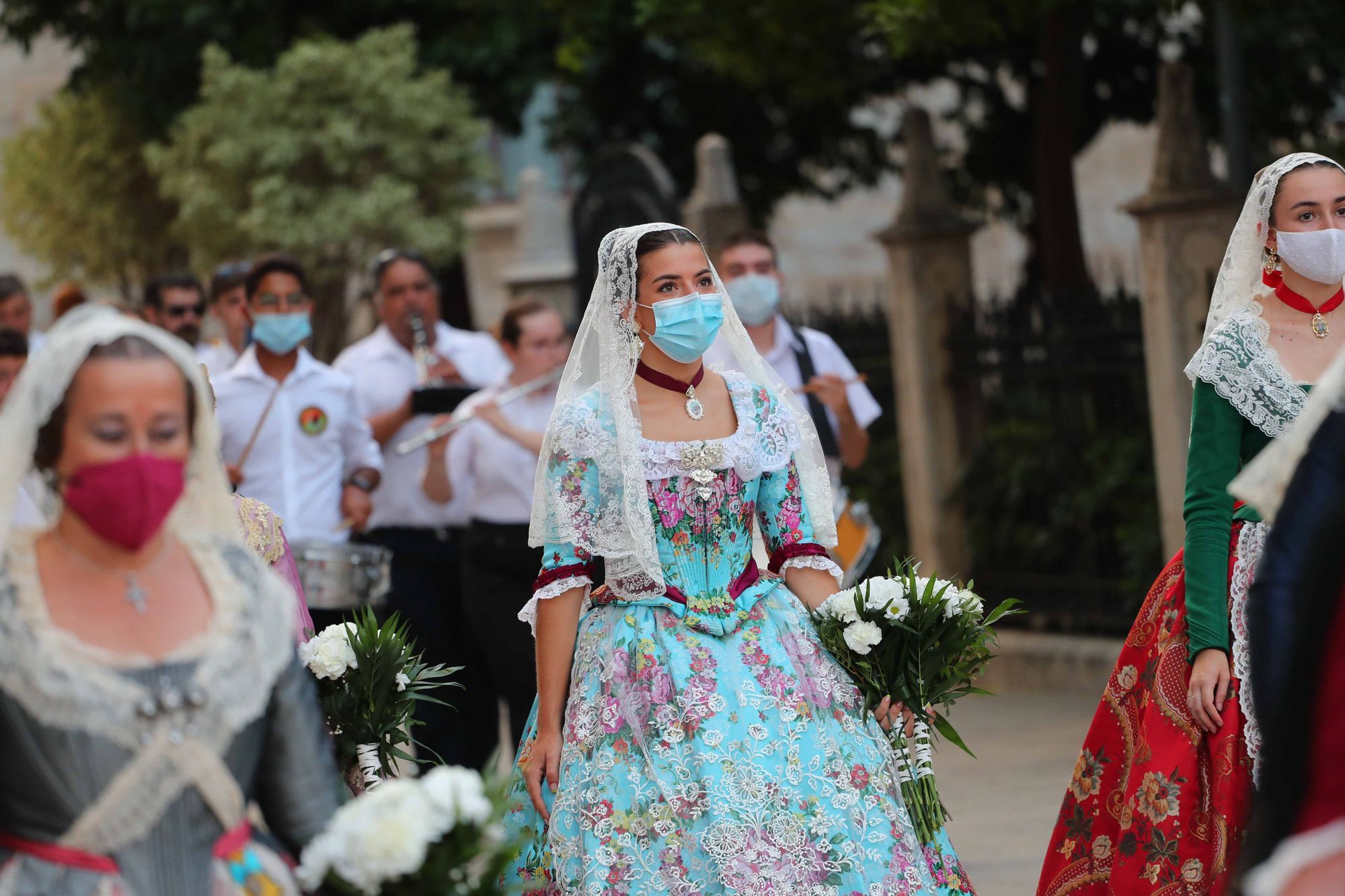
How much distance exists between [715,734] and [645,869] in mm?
342

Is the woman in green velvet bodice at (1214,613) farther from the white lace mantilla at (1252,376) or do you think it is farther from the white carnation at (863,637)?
the white carnation at (863,637)

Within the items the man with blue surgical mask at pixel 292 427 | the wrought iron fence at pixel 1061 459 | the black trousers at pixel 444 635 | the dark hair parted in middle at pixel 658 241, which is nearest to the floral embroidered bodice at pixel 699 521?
the dark hair parted in middle at pixel 658 241

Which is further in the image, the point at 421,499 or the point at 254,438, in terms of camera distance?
the point at 421,499

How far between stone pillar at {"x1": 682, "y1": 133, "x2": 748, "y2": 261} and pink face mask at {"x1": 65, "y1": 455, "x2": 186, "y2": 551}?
34.3 ft

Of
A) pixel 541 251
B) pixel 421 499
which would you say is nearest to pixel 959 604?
pixel 421 499

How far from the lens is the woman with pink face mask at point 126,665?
9.92ft

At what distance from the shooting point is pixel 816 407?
7.86 m

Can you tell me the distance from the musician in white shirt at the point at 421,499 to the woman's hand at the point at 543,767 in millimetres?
2164

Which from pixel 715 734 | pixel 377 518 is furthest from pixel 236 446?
pixel 715 734

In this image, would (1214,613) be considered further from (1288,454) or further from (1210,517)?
(1288,454)

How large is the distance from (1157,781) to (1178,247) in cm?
514

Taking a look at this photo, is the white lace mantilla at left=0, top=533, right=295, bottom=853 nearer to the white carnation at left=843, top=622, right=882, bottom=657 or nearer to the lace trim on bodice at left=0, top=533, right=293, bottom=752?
the lace trim on bodice at left=0, top=533, right=293, bottom=752

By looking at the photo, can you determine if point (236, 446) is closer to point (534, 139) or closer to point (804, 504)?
point (804, 504)

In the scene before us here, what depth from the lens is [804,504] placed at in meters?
5.05
